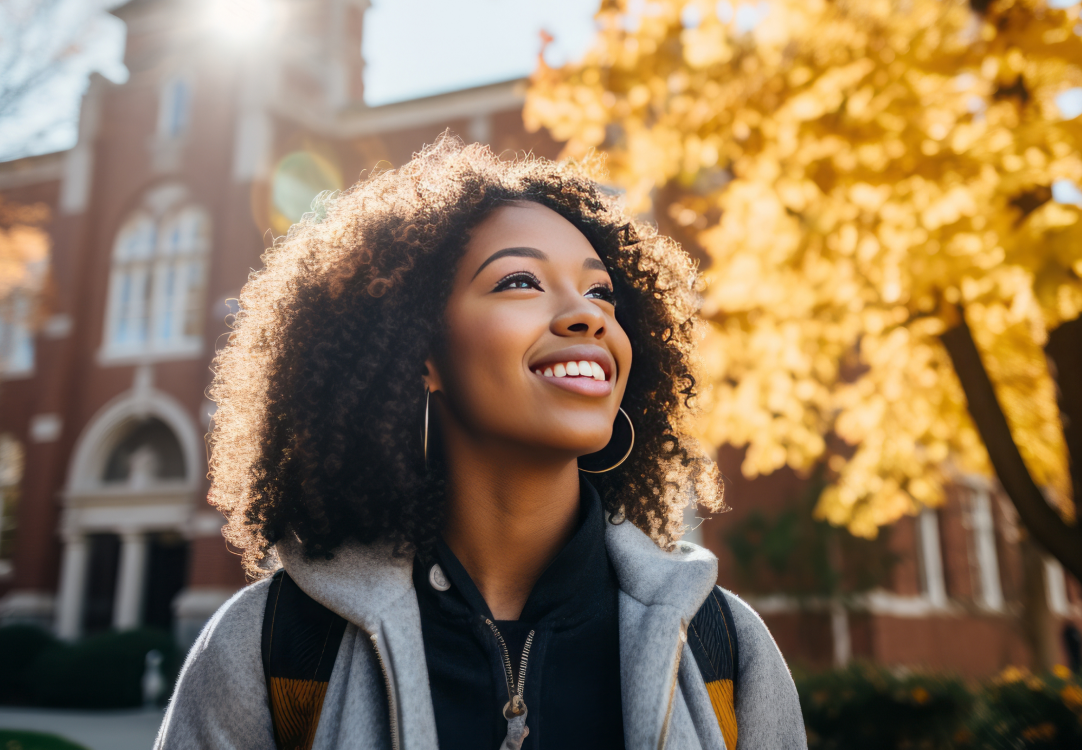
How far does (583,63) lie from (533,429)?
529cm

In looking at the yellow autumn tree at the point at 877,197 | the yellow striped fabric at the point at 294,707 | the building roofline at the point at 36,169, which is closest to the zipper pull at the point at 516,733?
the yellow striped fabric at the point at 294,707

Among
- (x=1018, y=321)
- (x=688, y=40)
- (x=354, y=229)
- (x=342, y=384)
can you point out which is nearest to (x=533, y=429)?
(x=342, y=384)

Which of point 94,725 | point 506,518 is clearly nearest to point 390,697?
point 506,518

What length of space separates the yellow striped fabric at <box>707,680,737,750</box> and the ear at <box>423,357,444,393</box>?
0.88 m

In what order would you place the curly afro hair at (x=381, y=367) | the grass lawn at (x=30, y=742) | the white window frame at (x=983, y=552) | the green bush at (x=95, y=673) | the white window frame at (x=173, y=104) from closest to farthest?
the curly afro hair at (x=381, y=367) → the grass lawn at (x=30, y=742) → the green bush at (x=95, y=673) → the white window frame at (x=983, y=552) → the white window frame at (x=173, y=104)

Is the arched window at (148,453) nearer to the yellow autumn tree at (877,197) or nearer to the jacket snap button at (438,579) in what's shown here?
the yellow autumn tree at (877,197)

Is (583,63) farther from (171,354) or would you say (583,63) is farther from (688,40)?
(171,354)

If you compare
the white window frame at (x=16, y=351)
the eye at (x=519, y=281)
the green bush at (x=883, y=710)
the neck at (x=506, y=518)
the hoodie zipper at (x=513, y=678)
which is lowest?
the green bush at (x=883, y=710)

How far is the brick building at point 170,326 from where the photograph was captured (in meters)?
16.3

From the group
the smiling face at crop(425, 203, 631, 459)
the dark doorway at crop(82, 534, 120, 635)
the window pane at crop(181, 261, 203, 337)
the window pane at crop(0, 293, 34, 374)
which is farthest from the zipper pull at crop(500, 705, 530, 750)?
the window pane at crop(0, 293, 34, 374)

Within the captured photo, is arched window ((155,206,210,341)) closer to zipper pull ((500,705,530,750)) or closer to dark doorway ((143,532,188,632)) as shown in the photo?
dark doorway ((143,532,188,632))

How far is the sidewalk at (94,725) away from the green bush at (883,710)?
701 cm

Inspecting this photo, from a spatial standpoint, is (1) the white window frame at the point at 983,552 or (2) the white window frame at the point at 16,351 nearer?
(1) the white window frame at the point at 983,552

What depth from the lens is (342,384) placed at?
197 cm
